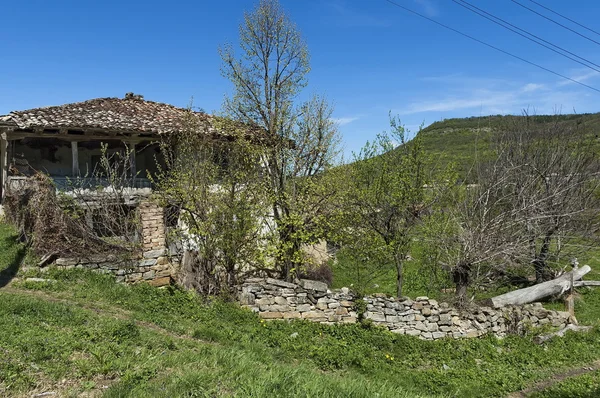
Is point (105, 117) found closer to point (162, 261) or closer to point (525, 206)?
point (162, 261)

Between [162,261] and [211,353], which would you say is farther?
[162,261]

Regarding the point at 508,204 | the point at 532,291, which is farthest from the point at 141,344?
the point at 508,204

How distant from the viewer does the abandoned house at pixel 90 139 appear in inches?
523

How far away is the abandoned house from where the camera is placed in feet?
43.6

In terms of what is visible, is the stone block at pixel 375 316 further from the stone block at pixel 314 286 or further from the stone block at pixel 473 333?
the stone block at pixel 473 333

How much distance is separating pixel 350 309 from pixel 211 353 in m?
5.06

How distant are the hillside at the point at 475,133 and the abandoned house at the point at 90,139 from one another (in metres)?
8.09

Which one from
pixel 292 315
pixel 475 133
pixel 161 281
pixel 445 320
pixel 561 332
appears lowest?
pixel 561 332

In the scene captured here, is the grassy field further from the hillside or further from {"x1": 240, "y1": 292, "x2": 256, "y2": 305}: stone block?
the hillside

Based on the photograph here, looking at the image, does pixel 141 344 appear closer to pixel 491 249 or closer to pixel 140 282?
pixel 140 282

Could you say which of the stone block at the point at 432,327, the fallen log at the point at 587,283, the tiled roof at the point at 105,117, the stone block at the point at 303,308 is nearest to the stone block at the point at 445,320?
the stone block at the point at 432,327

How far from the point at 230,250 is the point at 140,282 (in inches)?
86.5

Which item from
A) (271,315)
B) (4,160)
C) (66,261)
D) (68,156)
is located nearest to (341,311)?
(271,315)

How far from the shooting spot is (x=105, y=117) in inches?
646
